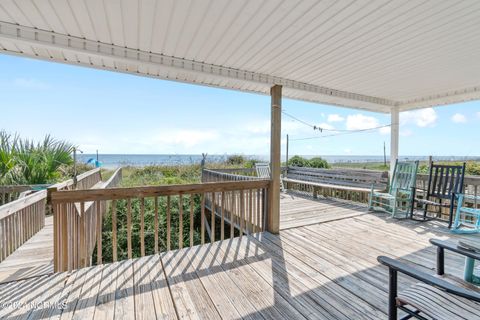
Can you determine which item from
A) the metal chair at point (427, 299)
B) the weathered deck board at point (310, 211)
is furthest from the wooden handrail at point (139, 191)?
the metal chair at point (427, 299)

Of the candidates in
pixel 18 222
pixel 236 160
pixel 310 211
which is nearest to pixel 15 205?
pixel 18 222

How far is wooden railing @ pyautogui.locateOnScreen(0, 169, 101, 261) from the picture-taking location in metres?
2.57

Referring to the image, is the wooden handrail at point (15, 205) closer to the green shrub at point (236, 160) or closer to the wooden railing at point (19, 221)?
the wooden railing at point (19, 221)

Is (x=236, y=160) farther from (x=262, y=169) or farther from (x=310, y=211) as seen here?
(x=310, y=211)

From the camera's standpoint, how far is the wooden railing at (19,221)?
2.57 m

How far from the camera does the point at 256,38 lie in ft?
7.84

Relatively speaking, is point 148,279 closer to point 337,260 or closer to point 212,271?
point 212,271

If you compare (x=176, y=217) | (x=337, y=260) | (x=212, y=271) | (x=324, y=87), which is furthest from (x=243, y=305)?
(x=176, y=217)

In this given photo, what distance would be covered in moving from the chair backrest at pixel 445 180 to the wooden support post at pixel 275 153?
9.84 feet

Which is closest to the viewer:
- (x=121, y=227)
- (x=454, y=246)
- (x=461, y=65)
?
(x=454, y=246)

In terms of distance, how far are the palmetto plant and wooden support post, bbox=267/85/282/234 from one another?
426 cm

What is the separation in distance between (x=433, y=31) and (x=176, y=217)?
20.6 feet

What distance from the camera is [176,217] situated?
6500mm

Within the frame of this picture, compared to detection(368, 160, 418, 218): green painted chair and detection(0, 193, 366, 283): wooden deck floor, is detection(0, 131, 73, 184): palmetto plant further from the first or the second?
detection(368, 160, 418, 218): green painted chair
